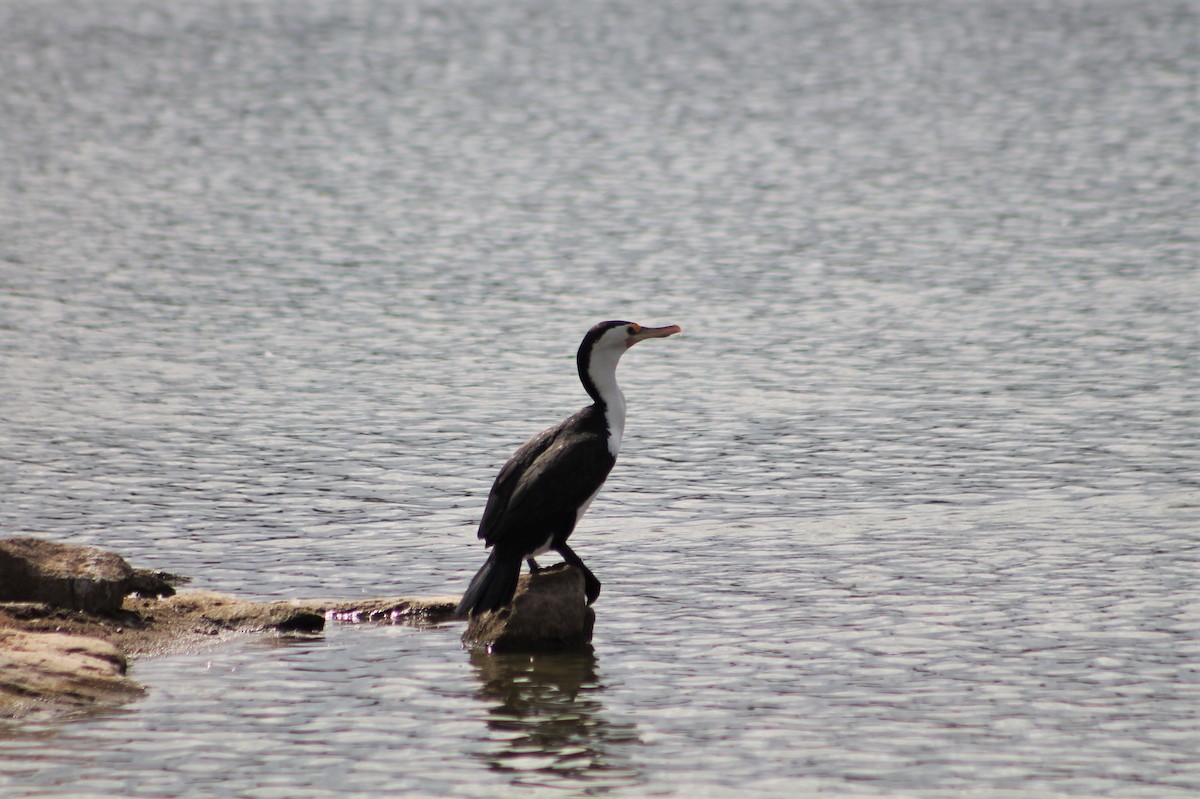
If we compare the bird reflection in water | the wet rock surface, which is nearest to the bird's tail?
the bird reflection in water

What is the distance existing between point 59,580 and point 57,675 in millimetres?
1238

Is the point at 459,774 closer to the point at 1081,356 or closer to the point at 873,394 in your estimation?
the point at 873,394

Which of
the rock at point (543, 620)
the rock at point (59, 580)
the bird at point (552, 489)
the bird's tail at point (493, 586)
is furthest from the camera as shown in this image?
the rock at point (543, 620)

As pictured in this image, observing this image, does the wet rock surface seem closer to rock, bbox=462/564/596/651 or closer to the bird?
rock, bbox=462/564/596/651

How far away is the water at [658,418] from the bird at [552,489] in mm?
546

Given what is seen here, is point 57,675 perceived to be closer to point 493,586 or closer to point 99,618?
point 99,618

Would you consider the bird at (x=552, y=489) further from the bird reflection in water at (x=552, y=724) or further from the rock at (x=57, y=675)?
the rock at (x=57, y=675)

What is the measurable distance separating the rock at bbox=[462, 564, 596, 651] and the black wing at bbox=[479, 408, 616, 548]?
39 cm

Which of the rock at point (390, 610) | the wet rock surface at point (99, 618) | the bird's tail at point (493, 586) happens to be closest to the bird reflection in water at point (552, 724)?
the bird's tail at point (493, 586)

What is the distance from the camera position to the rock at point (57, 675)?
31.8ft

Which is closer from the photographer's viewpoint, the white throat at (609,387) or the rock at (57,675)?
the rock at (57,675)

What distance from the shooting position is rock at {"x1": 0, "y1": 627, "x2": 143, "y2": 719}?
31.8 feet

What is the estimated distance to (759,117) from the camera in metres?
44.8

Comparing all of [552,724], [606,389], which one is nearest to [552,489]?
[606,389]
